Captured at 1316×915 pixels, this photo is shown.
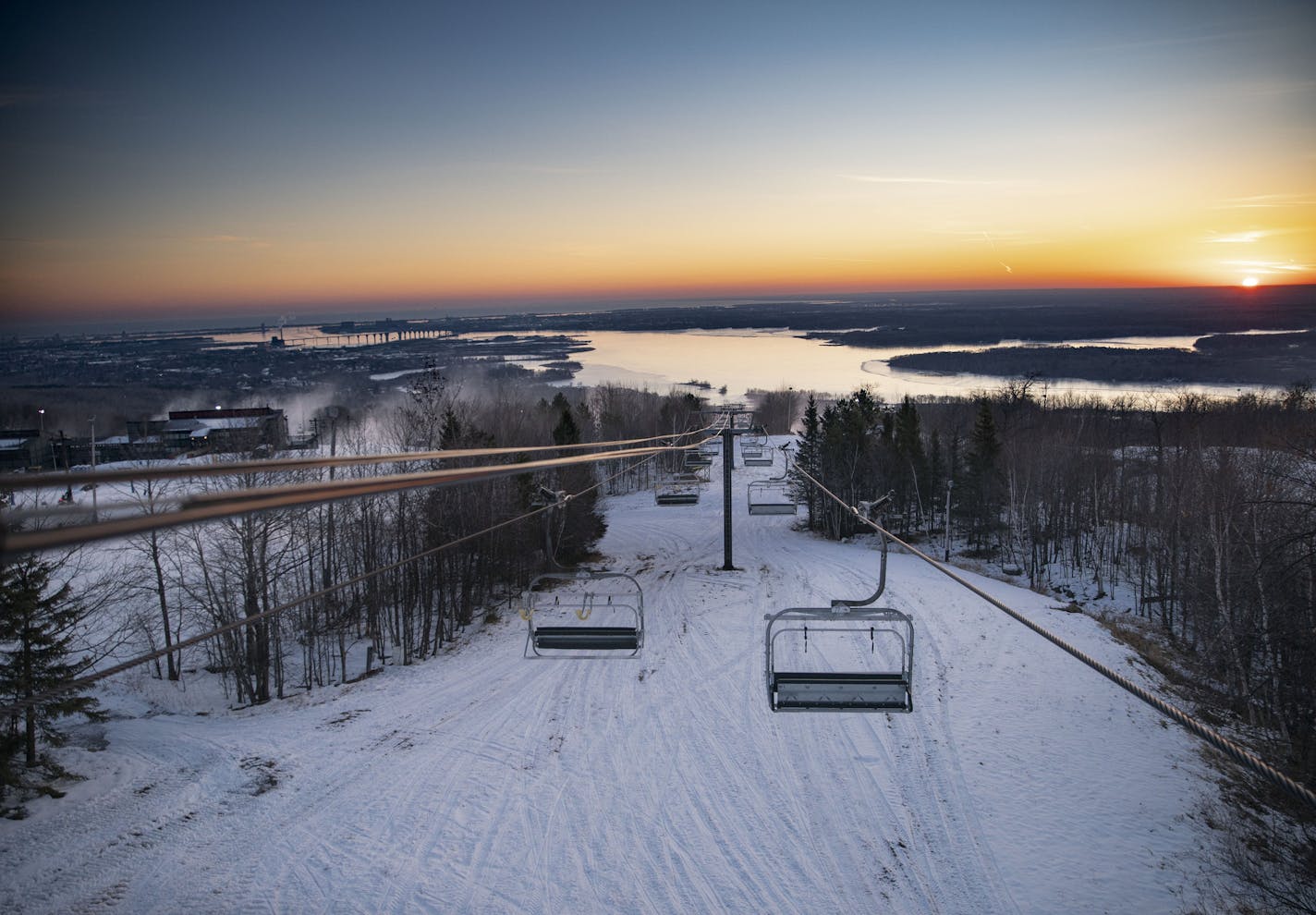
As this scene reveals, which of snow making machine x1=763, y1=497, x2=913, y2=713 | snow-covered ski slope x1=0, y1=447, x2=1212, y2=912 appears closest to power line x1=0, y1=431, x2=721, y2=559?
snow making machine x1=763, y1=497, x2=913, y2=713

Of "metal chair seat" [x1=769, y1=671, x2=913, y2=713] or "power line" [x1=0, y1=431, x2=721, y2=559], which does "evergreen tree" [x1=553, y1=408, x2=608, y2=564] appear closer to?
"metal chair seat" [x1=769, y1=671, x2=913, y2=713]

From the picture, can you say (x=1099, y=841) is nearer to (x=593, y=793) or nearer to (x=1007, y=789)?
(x=1007, y=789)

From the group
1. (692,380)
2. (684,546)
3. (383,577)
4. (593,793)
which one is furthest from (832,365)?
(593,793)

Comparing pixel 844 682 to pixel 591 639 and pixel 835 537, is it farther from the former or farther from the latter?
pixel 835 537

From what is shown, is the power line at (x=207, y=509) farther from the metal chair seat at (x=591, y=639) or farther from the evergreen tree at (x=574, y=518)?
the evergreen tree at (x=574, y=518)

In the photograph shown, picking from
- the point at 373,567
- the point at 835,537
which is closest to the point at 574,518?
the point at 373,567

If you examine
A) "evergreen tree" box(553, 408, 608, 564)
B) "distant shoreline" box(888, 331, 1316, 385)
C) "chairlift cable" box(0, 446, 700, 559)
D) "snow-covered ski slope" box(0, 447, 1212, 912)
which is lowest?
"snow-covered ski slope" box(0, 447, 1212, 912)
